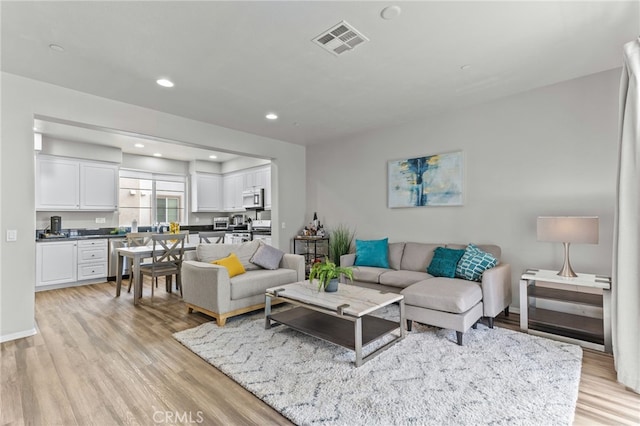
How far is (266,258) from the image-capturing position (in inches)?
169

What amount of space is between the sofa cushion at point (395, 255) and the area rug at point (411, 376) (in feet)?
4.27

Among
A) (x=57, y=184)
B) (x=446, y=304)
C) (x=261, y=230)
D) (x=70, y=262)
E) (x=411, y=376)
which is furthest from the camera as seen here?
(x=261, y=230)

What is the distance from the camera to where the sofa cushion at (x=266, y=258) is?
4.27 m

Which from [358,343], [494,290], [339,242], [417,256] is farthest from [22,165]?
[494,290]

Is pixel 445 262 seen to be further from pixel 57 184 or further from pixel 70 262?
pixel 57 184

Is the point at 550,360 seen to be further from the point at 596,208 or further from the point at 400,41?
the point at 400,41

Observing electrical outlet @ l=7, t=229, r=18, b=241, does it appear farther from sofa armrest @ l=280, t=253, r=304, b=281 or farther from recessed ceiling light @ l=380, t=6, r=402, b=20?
recessed ceiling light @ l=380, t=6, r=402, b=20

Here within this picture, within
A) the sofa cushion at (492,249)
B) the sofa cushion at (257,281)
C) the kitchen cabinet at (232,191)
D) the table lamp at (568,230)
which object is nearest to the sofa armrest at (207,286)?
the sofa cushion at (257,281)

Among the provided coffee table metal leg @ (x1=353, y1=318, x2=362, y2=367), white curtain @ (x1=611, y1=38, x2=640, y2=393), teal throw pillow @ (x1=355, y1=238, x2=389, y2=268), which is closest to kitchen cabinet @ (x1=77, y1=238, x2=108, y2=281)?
teal throw pillow @ (x1=355, y1=238, x2=389, y2=268)

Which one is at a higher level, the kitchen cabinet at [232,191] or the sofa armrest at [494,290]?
the kitchen cabinet at [232,191]

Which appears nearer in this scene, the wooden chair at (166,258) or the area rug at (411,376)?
the area rug at (411,376)

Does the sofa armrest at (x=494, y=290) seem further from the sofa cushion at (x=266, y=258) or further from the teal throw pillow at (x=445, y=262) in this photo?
the sofa cushion at (x=266, y=258)

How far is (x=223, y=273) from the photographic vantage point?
3.39 metres
